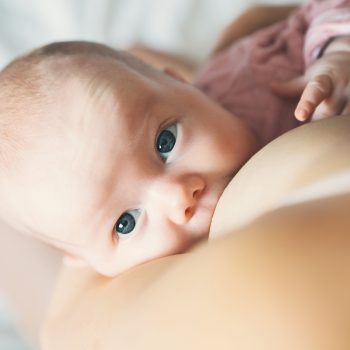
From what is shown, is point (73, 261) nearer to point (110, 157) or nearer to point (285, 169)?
point (110, 157)

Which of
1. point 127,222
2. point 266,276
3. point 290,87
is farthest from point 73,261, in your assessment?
point 266,276

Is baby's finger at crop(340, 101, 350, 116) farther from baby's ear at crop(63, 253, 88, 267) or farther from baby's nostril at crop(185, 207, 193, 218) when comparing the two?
baby's ear at crop(63, 253, 88, 267)

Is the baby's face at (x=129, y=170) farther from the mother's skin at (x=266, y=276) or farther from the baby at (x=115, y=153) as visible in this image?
the mother's skin at (x=266, y=276)

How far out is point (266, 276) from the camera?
377 mm

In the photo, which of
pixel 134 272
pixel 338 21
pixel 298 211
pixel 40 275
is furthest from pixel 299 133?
pixel 40 275

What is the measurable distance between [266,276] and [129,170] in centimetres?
31

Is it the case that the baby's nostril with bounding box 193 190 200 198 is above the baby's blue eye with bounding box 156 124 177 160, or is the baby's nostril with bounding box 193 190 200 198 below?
below

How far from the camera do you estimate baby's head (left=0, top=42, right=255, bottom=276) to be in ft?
2.15

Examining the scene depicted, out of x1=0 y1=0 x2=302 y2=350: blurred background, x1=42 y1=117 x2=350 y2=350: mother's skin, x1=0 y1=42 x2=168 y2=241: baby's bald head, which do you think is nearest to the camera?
x1=42 y1=117 x2=350 y2=350: mother's skin

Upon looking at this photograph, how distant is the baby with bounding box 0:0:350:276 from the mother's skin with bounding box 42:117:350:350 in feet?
0.39

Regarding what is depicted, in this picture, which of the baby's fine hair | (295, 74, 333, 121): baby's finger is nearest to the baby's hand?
(295, 74, 333, 121): baby's finger

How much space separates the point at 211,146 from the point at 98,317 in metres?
0.20

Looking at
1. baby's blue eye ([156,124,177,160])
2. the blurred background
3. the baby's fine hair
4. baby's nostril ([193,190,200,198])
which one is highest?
the baby's fine hair

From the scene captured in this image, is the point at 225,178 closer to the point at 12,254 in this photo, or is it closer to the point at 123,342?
the point at 123,342
